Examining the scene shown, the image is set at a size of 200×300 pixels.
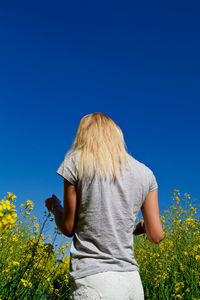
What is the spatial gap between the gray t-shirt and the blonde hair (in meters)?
0.04

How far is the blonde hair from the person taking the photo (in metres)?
1.51

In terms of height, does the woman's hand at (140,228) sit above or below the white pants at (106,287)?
above

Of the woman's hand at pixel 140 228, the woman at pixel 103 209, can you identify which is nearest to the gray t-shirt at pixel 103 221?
the woman at pixel 103 209

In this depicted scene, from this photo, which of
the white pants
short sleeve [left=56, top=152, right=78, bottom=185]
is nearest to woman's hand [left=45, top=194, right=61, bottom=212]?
short sleeve [left=56, top=152, right=78, bottom=185]

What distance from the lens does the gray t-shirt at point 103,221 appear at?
1.40 metres

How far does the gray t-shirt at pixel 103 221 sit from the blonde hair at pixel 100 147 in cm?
4

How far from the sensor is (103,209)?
1482 millimetres

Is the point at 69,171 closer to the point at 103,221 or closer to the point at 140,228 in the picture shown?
the point at 103,221

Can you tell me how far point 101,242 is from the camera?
1429mm

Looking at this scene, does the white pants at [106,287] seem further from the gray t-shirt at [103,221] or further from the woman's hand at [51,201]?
the woman's hand at [51,201]

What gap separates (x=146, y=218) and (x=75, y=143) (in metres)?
0.60

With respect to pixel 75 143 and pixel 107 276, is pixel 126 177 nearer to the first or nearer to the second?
pixel 75 143

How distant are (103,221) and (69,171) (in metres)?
0.31

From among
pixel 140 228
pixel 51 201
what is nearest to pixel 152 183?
pixel 140 228
